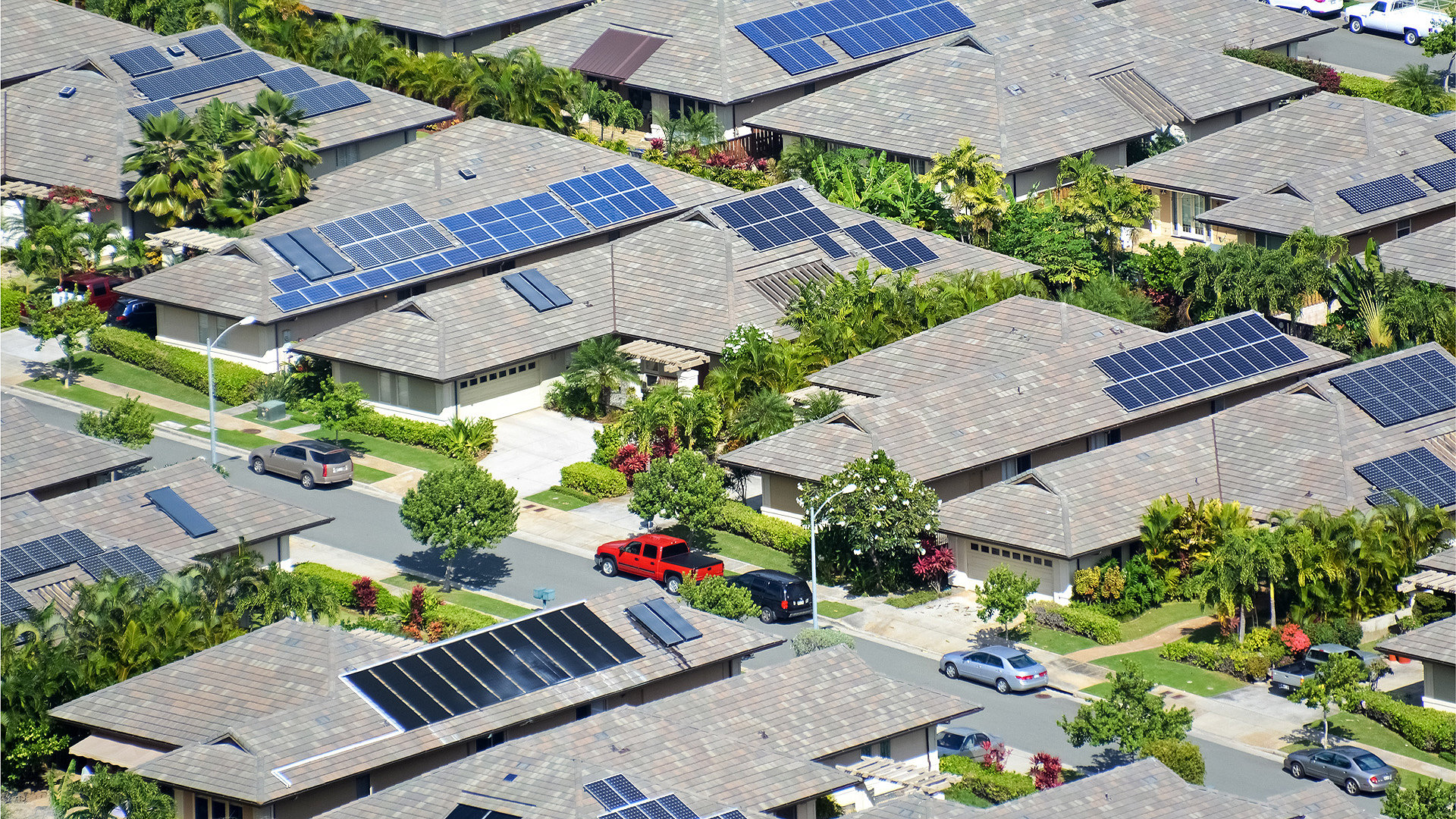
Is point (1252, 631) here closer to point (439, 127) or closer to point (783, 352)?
point (783, 352)

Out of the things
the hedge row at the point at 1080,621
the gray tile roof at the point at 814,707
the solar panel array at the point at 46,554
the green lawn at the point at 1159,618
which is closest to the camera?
the gray tile roof at the point at 814,707

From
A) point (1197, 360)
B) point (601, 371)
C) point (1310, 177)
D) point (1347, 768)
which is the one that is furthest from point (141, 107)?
point (1347, 768)

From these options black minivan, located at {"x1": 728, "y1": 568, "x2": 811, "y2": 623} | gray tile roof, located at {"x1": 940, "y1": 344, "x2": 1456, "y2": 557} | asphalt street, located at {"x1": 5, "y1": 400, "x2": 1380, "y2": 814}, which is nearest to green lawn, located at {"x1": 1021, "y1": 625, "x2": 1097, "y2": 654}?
gray tile roof, located at {"x1": 940, "y1": 344, "x2": 1456, "y2": 557}

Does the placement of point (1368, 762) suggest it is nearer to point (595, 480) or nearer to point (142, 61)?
point (595, 480)

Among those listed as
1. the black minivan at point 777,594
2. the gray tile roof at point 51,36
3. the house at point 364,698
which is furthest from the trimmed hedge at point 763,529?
the gray tile roof at point 51,36

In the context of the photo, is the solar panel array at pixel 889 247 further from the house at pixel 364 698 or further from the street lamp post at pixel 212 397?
the house at pixel 364 698
